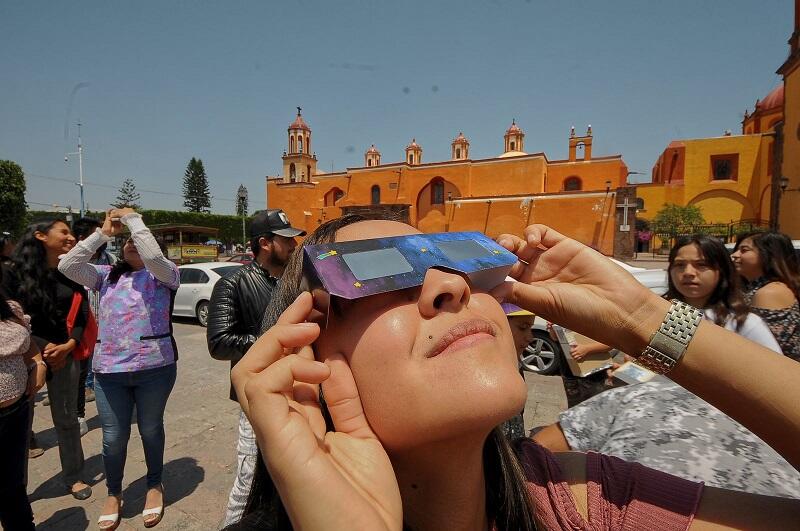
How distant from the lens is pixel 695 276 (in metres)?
3.00

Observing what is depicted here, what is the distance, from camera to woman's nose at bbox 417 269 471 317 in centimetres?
100

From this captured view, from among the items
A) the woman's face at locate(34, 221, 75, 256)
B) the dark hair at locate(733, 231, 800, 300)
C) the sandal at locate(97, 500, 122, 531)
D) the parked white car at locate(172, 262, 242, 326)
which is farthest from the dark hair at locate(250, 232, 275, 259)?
the parked white car at locate(172, 262, 242, 326)

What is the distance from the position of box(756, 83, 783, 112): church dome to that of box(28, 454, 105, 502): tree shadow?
4638 centimetres

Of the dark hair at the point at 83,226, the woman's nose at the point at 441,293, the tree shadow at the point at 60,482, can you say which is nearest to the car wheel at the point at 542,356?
the tree shadow at the point at 60,482

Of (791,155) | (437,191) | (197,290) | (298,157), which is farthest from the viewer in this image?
(298,157)

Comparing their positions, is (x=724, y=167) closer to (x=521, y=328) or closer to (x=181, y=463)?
(x=521, y=328)

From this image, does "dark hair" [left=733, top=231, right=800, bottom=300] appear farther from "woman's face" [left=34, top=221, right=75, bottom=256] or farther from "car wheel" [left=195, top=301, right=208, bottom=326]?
"car wheel" [left=195, top=301, right=208, bottom=326]

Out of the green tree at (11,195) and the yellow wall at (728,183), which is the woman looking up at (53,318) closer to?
the green tree at (11,195)

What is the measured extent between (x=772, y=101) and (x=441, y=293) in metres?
47.0

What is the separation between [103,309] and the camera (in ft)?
9.71

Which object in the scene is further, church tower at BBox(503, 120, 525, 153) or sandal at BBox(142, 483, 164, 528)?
church tower at BBox(503, 120, 525, 153)

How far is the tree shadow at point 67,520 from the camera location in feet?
9.71

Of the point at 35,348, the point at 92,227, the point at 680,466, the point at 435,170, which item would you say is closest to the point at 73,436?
the point at 35,348

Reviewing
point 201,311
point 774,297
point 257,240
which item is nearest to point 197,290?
point 201,311
